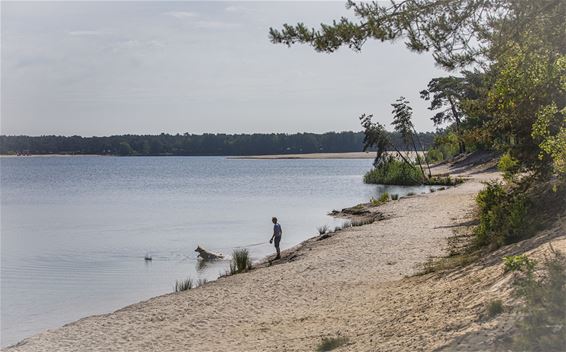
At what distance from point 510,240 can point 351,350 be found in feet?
16.3

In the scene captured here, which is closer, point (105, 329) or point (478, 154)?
point (105, 329)

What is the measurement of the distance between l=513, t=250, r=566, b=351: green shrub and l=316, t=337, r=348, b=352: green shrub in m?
2.49

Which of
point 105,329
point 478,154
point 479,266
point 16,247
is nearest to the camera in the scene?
point 479,266

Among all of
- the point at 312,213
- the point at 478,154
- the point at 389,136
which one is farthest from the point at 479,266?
the point at 478,154

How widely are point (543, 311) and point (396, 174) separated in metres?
Answer: 55.8

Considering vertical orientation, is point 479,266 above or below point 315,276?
above

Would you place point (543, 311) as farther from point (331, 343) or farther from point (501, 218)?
point (501, 218)

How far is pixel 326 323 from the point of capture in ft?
37.8

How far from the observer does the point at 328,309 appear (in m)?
12.9

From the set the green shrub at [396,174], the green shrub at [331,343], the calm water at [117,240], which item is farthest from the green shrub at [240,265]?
the green shrub at [396,174]

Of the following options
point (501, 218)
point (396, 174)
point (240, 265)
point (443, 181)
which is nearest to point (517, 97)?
point (501, 218)

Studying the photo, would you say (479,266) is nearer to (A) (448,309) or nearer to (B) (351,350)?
(A) (448,309)

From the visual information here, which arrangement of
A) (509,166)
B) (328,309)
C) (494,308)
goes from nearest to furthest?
1. (494,308)
2. (328,309)
3. (509,166)

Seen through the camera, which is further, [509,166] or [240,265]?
[240,265]
